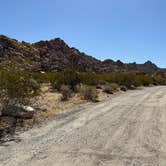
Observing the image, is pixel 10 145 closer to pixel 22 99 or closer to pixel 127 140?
pixel 127 140

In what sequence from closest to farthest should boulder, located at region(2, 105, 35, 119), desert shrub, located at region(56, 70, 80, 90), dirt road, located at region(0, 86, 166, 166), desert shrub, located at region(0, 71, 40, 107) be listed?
dirt road, located at region(0, 86, 166, 166), desert shrub, located at region(0, 71, 40, 107), boulder, located at region(2, 105, 35, 119), desert shrub, located at region(56, 70, 80, 90)

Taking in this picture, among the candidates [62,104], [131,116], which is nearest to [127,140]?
[131,116]

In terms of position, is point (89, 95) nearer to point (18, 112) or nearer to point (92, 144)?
point (18, 112)

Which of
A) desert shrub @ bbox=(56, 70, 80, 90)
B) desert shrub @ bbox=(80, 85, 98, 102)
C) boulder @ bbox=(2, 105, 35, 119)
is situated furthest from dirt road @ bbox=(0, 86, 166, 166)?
desert shrub @ bbox=(56, 70, 80, 90)

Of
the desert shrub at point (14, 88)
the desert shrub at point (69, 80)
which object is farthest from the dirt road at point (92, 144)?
the desert shrub at point (69, 80)

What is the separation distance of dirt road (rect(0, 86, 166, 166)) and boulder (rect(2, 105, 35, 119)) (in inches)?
53.5

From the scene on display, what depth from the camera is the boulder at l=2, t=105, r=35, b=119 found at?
1489cm

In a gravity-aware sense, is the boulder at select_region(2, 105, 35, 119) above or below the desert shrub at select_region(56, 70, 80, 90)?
below

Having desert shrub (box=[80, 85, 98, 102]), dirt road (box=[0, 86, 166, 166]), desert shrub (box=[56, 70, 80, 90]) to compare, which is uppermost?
desert shrub (box=[56, 70, 80, 90])

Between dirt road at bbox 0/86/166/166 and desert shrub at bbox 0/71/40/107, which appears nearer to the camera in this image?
dirt road at bbox 0/86/166/166

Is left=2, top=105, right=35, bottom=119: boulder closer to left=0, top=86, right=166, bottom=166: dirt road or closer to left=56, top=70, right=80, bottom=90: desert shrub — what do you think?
Result: left=0, top=86, right=166, bottom=166: dirt road

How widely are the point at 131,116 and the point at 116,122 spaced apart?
1970 mm

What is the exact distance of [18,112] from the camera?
15039mm

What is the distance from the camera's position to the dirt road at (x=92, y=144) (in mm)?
Answer: 7948
